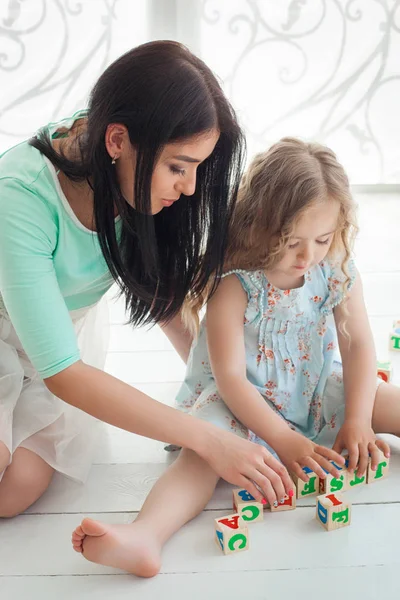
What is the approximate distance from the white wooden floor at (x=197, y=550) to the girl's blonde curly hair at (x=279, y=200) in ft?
1.05

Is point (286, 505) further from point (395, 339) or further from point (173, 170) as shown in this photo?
point (395, 339)

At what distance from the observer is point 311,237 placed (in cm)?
118

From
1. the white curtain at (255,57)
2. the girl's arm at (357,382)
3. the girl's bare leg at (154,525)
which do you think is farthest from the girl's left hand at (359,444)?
the white curtain at (255,57)

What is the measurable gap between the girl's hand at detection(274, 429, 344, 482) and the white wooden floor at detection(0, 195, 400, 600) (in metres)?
0.07

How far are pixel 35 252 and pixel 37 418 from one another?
0.32 m

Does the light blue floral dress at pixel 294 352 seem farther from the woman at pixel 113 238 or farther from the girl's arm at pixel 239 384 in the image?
the woman at pixel 113 238

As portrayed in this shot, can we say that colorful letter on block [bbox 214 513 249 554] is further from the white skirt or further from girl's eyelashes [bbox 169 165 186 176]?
girl's eyelashes [bbox 169 165 186 176]

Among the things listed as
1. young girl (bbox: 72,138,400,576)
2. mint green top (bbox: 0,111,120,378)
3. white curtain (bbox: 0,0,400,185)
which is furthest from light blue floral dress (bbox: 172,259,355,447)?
white curtain (bbox: 0,0,400,185)

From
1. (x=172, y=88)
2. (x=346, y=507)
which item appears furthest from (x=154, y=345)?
(x=172, y=88)

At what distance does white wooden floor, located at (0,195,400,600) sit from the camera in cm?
97

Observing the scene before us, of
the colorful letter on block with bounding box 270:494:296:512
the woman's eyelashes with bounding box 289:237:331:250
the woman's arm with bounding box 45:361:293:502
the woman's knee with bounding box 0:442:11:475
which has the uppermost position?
the woman's eyelashes with bounding box 289:237:331:250

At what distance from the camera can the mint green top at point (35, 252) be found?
102cm

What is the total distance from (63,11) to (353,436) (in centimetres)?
193

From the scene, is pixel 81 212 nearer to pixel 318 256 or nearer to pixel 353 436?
pixel 318 256
